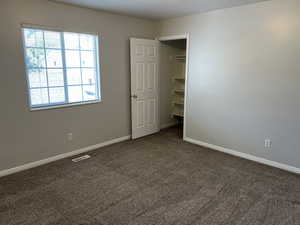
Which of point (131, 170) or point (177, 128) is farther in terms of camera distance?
point (177, 128)

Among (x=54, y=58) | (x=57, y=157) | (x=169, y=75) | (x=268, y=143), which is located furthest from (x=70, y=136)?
(x=268, y=143)

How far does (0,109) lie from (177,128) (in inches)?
151

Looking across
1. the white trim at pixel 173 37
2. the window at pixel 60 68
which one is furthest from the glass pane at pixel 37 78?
the white trim at pixel 173 37

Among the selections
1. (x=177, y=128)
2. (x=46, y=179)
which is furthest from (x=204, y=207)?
(x=177, y=128)

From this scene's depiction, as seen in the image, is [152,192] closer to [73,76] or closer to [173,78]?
[73,76]

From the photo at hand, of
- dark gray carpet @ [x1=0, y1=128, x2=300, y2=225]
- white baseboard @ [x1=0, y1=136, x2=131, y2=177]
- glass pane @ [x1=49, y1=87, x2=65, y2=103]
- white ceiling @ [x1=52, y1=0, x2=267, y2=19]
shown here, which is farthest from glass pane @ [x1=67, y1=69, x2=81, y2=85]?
dark gray carpet @ [x1=0, y1=128, x2=300, y2=225]

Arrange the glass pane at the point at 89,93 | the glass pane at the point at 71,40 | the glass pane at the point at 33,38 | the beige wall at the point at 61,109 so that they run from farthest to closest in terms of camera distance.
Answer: the glass pane at the point at 89,93 < the glass pane at the point at 71,40 < the glass pane at the point at 33,38 < the beige wall at the point at 61,109

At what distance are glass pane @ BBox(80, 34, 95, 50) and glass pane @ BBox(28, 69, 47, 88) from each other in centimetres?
84

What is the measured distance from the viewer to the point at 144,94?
4.71 metres

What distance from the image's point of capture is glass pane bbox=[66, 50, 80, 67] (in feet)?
11.8

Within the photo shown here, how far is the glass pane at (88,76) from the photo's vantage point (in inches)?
152

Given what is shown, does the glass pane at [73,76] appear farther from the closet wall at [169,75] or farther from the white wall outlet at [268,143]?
the white wall outlet at [268,143]

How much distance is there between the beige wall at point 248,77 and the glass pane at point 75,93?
218 centimetres

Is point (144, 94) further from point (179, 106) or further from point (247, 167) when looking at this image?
point (247, 167)
